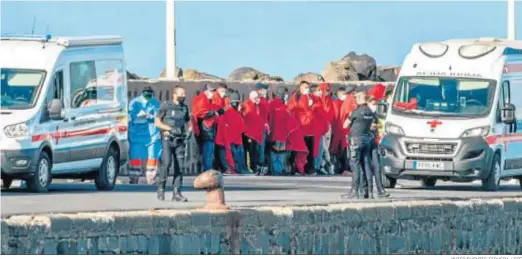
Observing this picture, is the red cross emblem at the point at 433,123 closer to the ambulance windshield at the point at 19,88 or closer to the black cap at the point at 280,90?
the black cap at the point at 280,90

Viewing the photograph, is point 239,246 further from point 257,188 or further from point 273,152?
point 273,152

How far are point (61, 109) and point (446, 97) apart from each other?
7769 mm

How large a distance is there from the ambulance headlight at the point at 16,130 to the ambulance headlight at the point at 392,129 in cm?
799

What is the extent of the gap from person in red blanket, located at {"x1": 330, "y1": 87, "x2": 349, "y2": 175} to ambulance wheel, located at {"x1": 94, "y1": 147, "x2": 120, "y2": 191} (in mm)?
10634

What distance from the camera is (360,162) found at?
2823cm

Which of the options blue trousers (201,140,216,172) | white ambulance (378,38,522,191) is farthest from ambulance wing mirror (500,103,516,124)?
blue trousers (201,140,216,172)

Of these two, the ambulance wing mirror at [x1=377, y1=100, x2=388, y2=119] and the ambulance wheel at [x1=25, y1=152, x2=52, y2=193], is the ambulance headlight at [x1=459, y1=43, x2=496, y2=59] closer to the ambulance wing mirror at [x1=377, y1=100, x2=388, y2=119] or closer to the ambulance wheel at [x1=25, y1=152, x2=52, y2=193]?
the ambulance wing mirror at [x1=377, y1=100, x2=388, y2=119]

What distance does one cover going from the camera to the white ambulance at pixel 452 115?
32.5 metres

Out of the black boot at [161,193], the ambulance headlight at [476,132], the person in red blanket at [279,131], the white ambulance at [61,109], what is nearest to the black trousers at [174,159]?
the black boot at [161,193]

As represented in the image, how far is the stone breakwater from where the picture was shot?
1855 centimetres

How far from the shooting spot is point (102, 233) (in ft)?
62.4

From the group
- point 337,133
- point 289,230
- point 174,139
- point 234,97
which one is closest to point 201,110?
point 234,97
